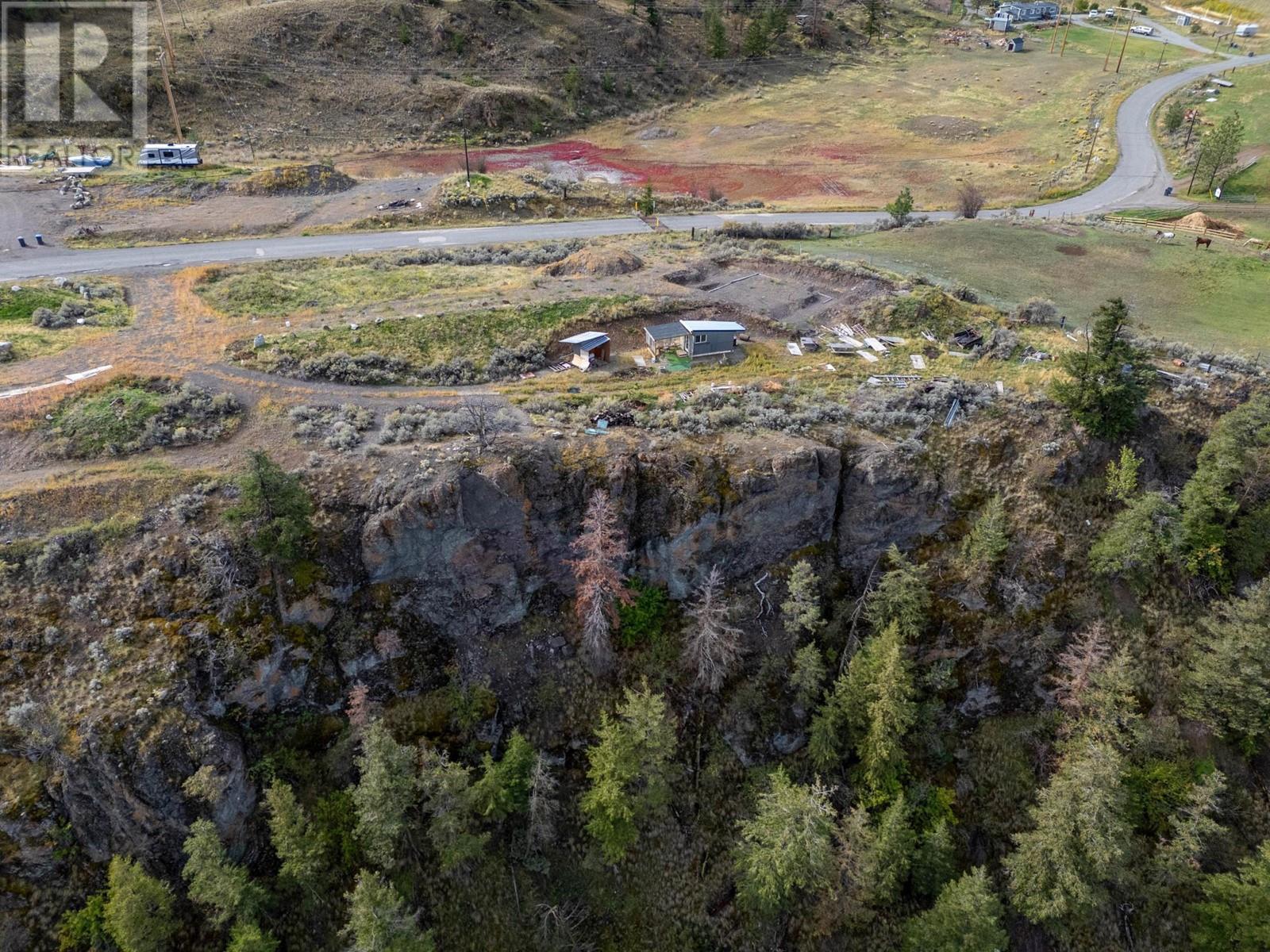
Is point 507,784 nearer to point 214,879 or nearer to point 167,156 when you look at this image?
point 214,879

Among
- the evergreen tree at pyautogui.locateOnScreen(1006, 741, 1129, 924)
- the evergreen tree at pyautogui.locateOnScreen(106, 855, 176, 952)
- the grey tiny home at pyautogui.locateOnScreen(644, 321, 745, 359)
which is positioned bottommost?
the evergreen tree at pyautogui.locateOnScreen(106, 855, 176, 952)

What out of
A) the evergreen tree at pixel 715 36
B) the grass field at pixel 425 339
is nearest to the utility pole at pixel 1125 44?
the evergreen tree at pixel 715 36

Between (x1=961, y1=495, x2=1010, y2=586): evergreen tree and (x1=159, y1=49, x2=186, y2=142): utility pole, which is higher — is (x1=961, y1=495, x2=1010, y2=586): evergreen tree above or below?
below

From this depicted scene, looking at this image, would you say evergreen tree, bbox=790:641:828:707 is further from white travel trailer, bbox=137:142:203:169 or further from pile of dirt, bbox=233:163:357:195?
white travel trailer, bbox=137:142:203:169

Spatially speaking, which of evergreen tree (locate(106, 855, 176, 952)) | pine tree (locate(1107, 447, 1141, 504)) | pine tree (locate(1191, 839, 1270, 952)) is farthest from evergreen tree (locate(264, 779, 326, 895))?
pine tree (locate(1107, 447, 1141, 504))

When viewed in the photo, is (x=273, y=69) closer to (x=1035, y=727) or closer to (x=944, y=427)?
(x=944, y=427)

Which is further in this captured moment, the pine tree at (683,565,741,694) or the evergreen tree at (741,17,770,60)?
the evergreen tree at (741,17,770,60)

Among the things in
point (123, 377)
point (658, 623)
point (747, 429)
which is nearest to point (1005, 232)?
point (747, 429)

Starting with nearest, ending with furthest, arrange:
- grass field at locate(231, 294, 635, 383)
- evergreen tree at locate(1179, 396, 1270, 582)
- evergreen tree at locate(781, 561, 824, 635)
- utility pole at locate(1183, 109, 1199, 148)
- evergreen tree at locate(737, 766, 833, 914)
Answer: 1. evergreen tree at locate(737, 766, 833, 914)
2. evergreen tree at locate(781, 561, 824, 635)
3. evergreen tree at locate(1179, 396, 1270, 582)
4. grass field at locate(231, 294, 635, 383)
5. utility pole at locate(1183, 109, 1199, 148)
